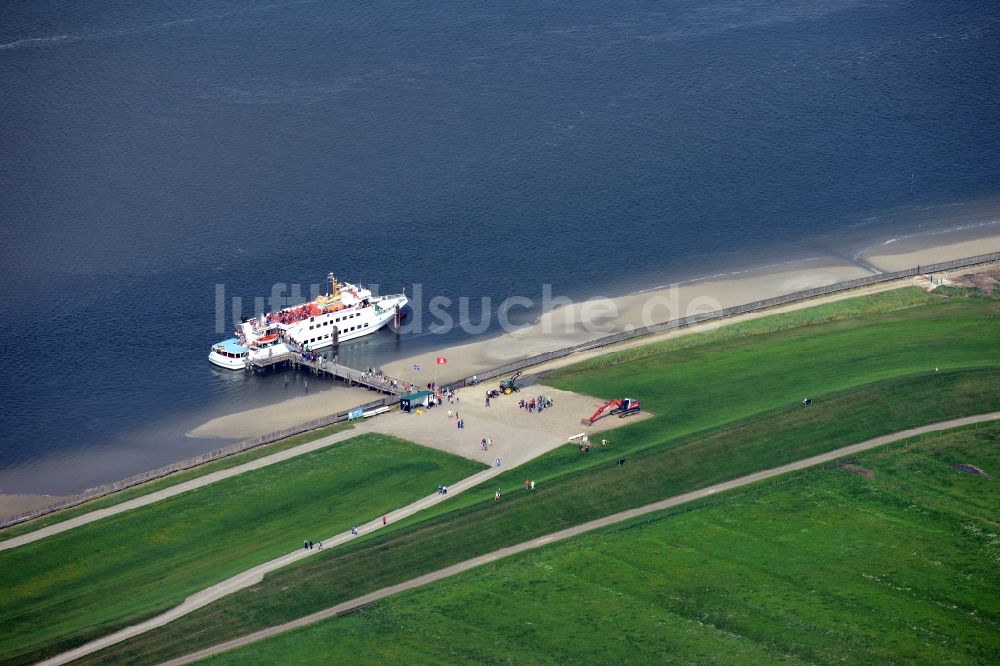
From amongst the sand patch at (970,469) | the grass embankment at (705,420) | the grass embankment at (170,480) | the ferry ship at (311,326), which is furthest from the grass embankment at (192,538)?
the sand patch at (970,469)

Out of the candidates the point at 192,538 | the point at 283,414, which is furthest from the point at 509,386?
the point at 192,538

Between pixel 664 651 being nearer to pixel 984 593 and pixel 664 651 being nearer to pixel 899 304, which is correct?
pixel 984 593

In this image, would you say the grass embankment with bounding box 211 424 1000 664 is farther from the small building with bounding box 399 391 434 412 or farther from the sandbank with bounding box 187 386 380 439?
the sandbank with bounding box 187 386 380 439

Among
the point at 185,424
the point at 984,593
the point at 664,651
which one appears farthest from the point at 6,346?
the point at 984,593

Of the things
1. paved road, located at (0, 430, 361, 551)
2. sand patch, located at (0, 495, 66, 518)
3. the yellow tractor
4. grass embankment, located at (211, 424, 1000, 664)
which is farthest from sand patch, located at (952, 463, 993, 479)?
sand patch, located at (0, 495, 66, 518)

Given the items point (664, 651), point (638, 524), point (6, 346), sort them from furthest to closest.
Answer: point (6, 346) → point (638, 524) → point (664, 651)

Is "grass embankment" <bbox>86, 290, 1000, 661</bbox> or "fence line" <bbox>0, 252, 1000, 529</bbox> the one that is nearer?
"grass embankment" <bbox>86, 290, 1000, 661</bbox>
